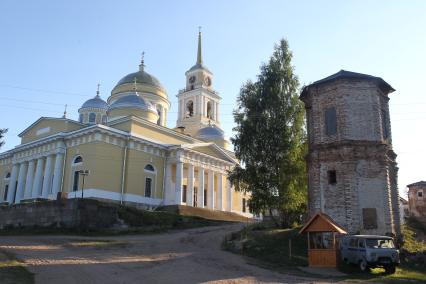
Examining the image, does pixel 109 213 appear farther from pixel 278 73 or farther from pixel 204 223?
pixel 278 73

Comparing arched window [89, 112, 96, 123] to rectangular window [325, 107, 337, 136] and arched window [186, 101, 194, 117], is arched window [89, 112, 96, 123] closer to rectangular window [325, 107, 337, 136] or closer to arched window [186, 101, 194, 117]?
arched window [186, 101, 194, 117]

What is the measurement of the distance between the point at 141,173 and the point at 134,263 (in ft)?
77.3

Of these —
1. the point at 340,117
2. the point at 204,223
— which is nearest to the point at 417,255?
the point at 340,117

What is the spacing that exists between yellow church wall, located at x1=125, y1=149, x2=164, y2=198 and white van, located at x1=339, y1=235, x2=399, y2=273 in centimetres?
2496

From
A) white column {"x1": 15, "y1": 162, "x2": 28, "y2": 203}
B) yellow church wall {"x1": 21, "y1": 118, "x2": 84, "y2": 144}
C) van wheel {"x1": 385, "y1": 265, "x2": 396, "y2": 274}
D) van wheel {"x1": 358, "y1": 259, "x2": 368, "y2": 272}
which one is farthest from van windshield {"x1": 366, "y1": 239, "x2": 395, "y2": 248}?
white column {"x1": 15, "y1": 162, "x2": 28, "y2": 203}

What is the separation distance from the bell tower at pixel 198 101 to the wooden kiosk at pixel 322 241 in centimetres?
3978

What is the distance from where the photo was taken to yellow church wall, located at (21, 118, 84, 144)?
4097 centimetres

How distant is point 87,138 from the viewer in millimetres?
38250

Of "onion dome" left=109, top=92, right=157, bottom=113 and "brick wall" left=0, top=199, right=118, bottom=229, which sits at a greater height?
"onion dome" left=109, top=92, right=157, bottom=113

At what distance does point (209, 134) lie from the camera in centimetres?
5322

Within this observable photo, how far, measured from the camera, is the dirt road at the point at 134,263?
46.9 feet

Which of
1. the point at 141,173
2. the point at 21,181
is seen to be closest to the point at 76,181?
the point at 141,173

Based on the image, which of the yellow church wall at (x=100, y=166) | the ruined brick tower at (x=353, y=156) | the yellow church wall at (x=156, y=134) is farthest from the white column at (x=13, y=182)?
the ruined brick tower at (x=353, y=156)

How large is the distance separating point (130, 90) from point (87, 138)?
15.0 m
